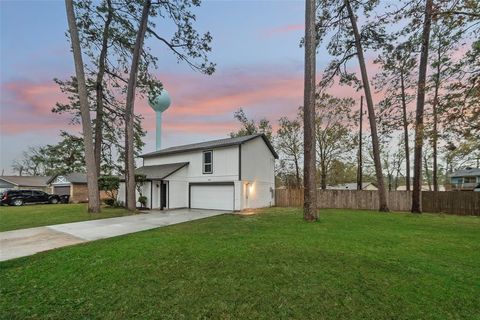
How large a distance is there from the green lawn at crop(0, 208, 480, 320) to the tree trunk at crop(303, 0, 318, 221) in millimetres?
A: 3347

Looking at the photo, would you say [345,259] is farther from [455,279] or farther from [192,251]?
[192,251]

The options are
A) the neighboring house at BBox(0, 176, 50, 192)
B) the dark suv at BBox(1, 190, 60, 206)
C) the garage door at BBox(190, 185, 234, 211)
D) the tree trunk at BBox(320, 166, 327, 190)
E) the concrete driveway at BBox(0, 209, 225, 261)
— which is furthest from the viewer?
the neighboring house at BBox(0, 176, 50, 192)

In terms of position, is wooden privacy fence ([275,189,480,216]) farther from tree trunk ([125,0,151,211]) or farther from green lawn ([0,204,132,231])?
green lawn ([0,204,132,231])

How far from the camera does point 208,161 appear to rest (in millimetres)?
17594

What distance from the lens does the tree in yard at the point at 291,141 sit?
27.5 meters

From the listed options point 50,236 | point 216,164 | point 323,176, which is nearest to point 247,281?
point 50,236

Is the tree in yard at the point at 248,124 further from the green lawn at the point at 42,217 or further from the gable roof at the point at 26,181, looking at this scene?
the gable roof at the point at 26,181

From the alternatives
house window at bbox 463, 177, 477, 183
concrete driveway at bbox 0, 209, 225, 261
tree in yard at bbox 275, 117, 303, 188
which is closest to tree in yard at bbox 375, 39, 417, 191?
tree in yard at bbox 275, 117, 303, 188

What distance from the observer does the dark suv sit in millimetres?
21469

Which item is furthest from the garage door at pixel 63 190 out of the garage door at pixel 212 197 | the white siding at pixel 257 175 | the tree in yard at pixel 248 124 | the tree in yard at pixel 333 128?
the tree in yard at pixel 333 128

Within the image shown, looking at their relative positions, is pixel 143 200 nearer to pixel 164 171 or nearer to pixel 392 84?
pixel 164 171

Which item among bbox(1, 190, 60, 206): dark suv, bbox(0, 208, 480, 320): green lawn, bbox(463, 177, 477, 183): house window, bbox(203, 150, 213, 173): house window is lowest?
bbox(1, 190, 60, 206): dark suv

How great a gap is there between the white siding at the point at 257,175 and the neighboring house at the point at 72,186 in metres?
18.3

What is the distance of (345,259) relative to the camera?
486 centimetres
